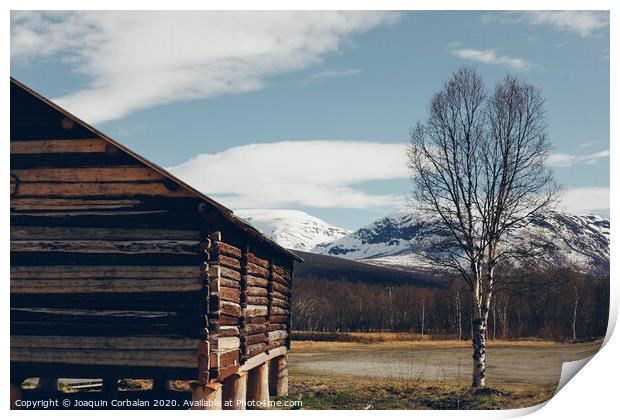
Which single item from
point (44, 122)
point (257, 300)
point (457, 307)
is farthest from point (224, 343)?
point (457, 307)

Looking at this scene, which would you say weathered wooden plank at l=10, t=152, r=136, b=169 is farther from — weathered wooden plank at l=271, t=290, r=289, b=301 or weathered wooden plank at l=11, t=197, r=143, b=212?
weathered wooden plank at l=271, t=290, r=289, b=301

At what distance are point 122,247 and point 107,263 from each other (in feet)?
1.42

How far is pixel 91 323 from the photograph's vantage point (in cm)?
1298

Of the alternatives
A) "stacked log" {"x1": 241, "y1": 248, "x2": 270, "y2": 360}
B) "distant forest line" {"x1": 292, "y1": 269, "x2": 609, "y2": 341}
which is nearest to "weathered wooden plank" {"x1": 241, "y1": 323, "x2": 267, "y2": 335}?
"stacked log" {"x1": 241, "y1": 248, "x2": 270, "y2": 360}

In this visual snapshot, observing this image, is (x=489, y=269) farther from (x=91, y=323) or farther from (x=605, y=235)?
(x=91, y=323)

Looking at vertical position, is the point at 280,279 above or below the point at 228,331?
above

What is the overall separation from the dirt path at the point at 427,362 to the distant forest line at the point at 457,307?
0.55m

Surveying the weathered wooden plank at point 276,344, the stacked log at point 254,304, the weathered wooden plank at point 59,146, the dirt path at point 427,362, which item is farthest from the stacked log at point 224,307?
the dirt path at point 427,362

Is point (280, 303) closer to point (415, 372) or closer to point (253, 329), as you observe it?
point (253, 329)

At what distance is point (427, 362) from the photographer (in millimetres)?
17641

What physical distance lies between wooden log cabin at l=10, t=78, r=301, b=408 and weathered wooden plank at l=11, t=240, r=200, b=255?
0.02 meters

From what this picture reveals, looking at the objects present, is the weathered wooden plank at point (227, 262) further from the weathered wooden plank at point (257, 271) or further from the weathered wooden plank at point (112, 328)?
the weathered wooden plank at point (112, 328)

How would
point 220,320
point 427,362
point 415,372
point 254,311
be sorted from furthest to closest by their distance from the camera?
1. point 427,362
2. point 415,372
3. point 254,311
4. point 220,320
